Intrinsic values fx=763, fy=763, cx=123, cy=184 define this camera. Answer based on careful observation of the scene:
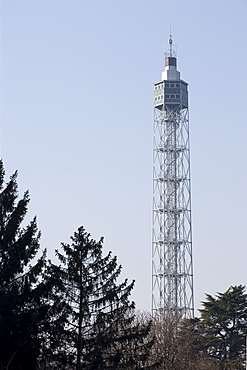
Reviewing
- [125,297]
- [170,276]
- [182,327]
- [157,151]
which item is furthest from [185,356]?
[157,151]

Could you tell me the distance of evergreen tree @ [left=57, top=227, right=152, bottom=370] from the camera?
83.9 ft

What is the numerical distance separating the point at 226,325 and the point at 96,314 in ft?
80.6

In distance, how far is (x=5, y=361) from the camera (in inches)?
834

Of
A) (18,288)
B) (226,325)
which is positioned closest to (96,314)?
(18,288)

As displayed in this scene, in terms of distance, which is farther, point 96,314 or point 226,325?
point 226,325

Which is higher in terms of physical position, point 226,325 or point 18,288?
point 226,325

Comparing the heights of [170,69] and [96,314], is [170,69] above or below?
above

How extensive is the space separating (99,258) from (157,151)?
43.7 m

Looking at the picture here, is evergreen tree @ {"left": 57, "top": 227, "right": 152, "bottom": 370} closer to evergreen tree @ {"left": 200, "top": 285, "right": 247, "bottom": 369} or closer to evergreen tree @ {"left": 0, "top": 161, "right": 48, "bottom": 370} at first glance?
evergreen tree @ {"left": 0, "top": 161, "right": 48, "bottom": 370}

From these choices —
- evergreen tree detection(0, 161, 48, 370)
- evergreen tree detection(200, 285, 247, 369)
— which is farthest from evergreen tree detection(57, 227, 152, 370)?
evergreen tree detection(200, 285, 247, 369)

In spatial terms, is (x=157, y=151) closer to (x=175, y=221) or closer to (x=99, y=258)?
(x=175, y=221)

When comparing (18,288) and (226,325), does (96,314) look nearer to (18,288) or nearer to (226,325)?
(18,288)

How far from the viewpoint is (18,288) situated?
74.8 ft

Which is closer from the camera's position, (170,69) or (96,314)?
(96,314)
